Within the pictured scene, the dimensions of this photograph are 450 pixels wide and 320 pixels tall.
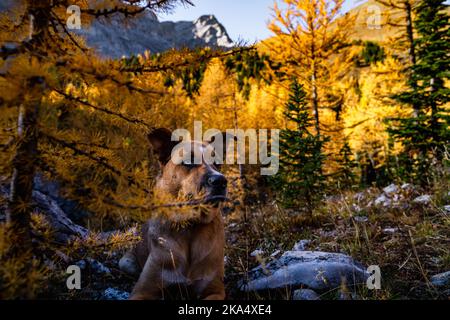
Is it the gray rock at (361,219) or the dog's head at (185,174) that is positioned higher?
the dog's head at (185,174)

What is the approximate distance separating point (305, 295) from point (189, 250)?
1.14 metres

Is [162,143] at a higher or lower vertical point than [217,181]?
higher

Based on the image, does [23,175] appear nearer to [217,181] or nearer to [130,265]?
[217,181]

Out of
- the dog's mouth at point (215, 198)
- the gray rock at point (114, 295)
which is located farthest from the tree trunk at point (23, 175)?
the gray rock at point (114, 295)

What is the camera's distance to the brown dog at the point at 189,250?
110 inches

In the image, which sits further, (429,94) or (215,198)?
(429,94)

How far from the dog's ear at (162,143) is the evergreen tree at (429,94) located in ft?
28.3

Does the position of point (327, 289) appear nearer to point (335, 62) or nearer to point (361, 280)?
point (361, 280)

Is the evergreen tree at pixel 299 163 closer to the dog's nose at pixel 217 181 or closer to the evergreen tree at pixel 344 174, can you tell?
the evergreen tree at pixel 344 174

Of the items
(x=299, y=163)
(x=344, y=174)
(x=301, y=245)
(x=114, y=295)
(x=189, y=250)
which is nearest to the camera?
(x=189, y=250)

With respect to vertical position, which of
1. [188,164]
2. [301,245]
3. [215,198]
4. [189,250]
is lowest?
[301,245]

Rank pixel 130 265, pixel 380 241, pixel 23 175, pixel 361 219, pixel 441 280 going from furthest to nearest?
pixel 361 219, pixel 380 241, pixel 130 265, pixel 441 280, pixel 23 175

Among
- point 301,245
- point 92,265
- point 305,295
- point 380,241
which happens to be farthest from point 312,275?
point 92,265

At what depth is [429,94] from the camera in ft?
32.8
